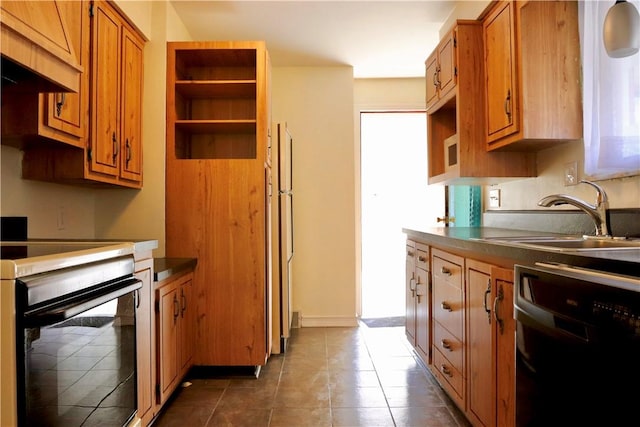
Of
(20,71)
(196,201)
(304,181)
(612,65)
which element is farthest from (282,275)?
(612,65)

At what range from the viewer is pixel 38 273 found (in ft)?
3.18

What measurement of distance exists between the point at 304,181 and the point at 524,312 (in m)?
2.79

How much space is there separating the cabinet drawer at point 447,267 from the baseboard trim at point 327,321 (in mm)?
1722

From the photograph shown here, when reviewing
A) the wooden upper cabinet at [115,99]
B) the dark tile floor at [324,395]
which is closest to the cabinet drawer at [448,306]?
the dark tile floor at [324,395]

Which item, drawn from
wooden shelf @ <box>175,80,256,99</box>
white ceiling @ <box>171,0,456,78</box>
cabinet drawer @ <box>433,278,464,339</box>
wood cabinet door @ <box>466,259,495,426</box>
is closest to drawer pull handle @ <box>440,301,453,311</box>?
cabinet drawer @ <box>433,278,464,339</box>

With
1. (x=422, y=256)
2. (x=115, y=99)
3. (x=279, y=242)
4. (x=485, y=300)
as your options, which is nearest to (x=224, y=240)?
(x=279, y=242)

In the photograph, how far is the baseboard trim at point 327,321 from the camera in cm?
365

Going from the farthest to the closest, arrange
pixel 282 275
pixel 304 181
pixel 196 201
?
pixel 304 181 → pixel 282 275 → pixel 196 201

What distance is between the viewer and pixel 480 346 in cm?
156

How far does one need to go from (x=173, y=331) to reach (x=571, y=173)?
232 cm

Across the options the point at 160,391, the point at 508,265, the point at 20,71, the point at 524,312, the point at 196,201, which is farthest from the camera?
the point at 196,201

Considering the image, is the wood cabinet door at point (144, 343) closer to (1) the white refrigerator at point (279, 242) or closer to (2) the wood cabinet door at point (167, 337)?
(2) the wood cabinet door at point (167, 337)

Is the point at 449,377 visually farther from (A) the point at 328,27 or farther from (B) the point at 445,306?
(A) the point at 328,27

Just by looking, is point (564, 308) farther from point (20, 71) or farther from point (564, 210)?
point (20, 71)
